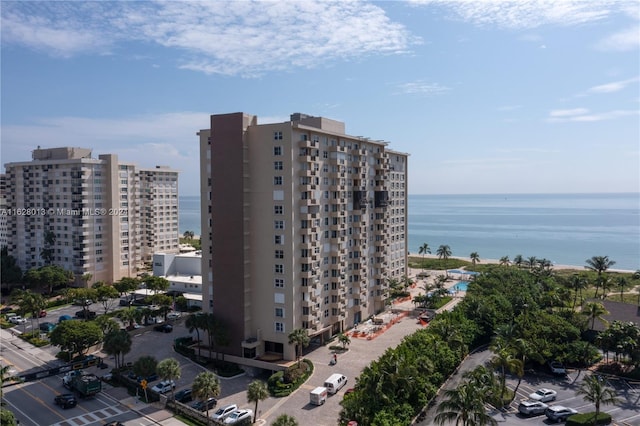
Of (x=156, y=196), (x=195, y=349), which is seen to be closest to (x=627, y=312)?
(x=195, y=349)

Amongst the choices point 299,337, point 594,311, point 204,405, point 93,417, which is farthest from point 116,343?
point 594,311

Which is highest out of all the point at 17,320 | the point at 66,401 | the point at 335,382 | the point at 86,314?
the point at 86,314

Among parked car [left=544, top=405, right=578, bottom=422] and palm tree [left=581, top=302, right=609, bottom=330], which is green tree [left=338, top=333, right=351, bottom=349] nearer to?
parked car [left=544, top=405, right=578, bottom=422]

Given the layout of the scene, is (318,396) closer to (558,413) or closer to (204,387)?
(204,387)

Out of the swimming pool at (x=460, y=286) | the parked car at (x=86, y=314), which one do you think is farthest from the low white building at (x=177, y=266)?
the swimming pool at (x=460, y=286)

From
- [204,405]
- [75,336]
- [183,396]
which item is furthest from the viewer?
[75,336]

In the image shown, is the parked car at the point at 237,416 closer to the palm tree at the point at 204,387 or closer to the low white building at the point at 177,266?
the palm tree at the point at 204,387

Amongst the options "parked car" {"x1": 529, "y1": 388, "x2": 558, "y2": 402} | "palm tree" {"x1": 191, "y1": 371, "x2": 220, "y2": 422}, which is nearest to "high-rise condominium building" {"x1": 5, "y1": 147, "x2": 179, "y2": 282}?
"palm tree" {"x1": 191, "y1": 371, "x2": 220, "y2": 422}
